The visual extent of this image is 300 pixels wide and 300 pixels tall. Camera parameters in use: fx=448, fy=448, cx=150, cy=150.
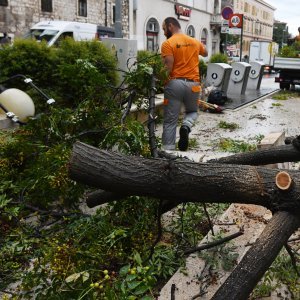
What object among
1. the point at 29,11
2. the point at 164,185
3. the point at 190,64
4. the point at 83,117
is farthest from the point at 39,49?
the point at 29,11

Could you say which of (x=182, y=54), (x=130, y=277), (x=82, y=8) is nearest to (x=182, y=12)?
(x=82, y=8)

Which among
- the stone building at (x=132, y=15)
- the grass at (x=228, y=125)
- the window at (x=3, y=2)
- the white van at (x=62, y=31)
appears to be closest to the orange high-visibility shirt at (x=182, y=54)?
the grass at (x=228, y=125)

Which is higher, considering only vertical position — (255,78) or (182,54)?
(182,54)

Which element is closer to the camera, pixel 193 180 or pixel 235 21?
pixel 193 180

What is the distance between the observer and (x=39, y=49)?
330 inches

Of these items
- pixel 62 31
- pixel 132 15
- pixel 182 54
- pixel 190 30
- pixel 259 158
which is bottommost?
pixel 259 158

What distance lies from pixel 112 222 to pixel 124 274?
113 centimetres

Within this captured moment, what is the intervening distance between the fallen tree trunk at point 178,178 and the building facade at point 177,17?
30.4 metres

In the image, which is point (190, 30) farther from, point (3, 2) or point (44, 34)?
point (44, 34)

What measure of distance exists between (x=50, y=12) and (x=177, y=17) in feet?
54.8

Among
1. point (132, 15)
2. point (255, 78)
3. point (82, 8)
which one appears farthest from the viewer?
point (132, 15)

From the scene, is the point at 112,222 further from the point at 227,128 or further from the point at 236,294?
the point at 227,128

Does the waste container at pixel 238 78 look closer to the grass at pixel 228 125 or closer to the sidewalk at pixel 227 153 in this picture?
the sidewalk at pixel 227 153

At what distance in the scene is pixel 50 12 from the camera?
28062 mm
